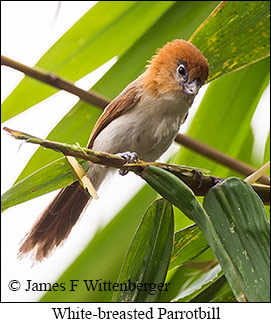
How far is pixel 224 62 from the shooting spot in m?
0.88

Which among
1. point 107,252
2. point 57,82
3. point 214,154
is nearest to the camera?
point 57,82

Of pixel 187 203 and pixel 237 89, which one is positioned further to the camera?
pixel 237 89

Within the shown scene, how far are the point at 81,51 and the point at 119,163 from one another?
1.22 ft

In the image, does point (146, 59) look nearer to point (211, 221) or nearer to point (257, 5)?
point (257, 5)

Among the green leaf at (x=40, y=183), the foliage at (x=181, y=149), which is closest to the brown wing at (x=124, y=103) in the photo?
the foliage at (x=181, y=149)

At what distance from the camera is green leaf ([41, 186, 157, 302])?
3.01ft

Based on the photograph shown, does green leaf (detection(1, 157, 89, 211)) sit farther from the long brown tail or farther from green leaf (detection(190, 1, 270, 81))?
green leaf (detection(190, 1, 270, 81))

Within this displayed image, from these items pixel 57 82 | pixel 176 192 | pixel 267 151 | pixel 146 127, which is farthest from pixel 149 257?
pixel 267 151

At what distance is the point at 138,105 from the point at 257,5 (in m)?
0.26

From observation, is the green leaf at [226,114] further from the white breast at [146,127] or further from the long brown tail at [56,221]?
the long brown tail at [56,221]

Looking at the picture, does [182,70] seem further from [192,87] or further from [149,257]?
[149,257]

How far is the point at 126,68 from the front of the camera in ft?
3.07

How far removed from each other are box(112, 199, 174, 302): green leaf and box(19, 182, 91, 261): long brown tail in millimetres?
182
